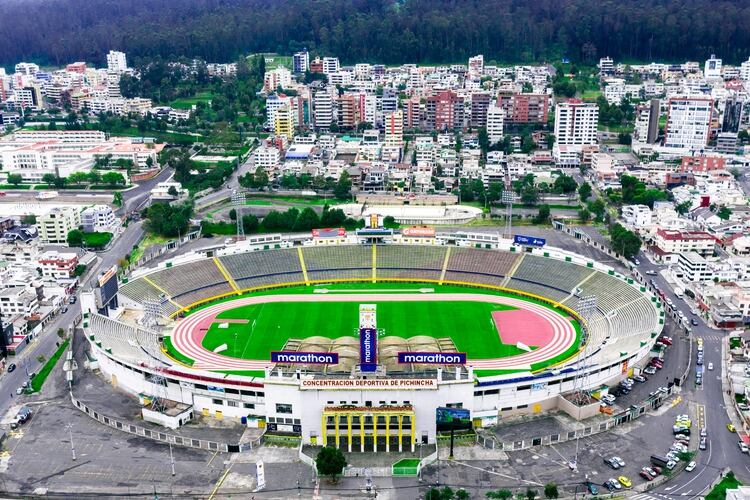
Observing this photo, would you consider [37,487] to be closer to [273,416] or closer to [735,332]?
[273,416]

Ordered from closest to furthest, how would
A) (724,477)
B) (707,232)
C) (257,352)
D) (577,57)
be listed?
(724,477), (257,352), (707,232), (577,57)

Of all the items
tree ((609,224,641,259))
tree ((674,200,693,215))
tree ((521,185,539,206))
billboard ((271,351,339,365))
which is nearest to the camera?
billboard ((271,351,339,365))

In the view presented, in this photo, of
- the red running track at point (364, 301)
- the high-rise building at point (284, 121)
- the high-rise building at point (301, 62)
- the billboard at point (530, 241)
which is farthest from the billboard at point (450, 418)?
the high-rise building at point (301, 62)

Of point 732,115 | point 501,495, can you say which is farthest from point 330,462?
point 732,115

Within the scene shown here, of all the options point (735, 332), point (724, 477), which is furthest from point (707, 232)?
point (724, 477)

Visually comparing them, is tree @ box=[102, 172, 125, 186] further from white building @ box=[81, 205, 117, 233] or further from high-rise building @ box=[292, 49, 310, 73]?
high-rise building @ box=[292, 49, 310, 73]

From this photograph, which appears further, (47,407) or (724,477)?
(47,407)

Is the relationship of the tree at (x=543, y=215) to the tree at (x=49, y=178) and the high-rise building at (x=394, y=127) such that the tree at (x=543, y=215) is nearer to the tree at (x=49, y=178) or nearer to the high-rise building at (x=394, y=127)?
the high-rise building at (x=394, y=127)

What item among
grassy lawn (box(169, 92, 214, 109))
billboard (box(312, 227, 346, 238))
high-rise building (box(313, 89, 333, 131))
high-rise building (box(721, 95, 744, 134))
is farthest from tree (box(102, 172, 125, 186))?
high-rise building (box(721, 95, 744, 134))
